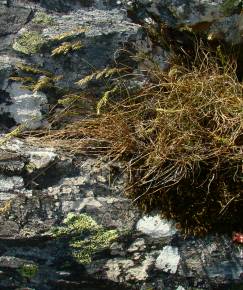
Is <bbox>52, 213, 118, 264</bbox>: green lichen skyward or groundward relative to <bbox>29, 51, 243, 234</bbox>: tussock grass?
groundward

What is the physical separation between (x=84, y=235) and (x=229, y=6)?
1485 mm

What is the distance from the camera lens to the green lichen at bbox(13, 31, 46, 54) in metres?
3.30

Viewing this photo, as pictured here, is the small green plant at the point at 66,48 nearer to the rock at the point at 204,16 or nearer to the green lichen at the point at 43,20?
the green lichen at the point at 43,20

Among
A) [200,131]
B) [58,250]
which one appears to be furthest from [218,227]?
[58,250]

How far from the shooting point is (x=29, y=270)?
2.88m

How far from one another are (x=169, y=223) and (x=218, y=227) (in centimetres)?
25

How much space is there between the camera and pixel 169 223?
9.67ft

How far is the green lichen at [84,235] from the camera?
2.89 metres

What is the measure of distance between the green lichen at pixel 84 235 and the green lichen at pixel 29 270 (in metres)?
0.19

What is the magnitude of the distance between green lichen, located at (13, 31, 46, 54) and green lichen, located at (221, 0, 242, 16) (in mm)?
1027

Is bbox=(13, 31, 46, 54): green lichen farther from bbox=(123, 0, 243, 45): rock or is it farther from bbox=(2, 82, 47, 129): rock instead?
bbox=(123, 0, 243, 45): rock

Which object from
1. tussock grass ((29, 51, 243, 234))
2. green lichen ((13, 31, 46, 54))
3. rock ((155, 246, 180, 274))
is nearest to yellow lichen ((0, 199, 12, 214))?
tussock grass ((29, 51, 243, 234))

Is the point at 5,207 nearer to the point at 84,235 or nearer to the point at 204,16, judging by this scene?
the point at 84,235

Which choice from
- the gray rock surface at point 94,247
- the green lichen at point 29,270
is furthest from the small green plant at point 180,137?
the green lichen at point 29,270
